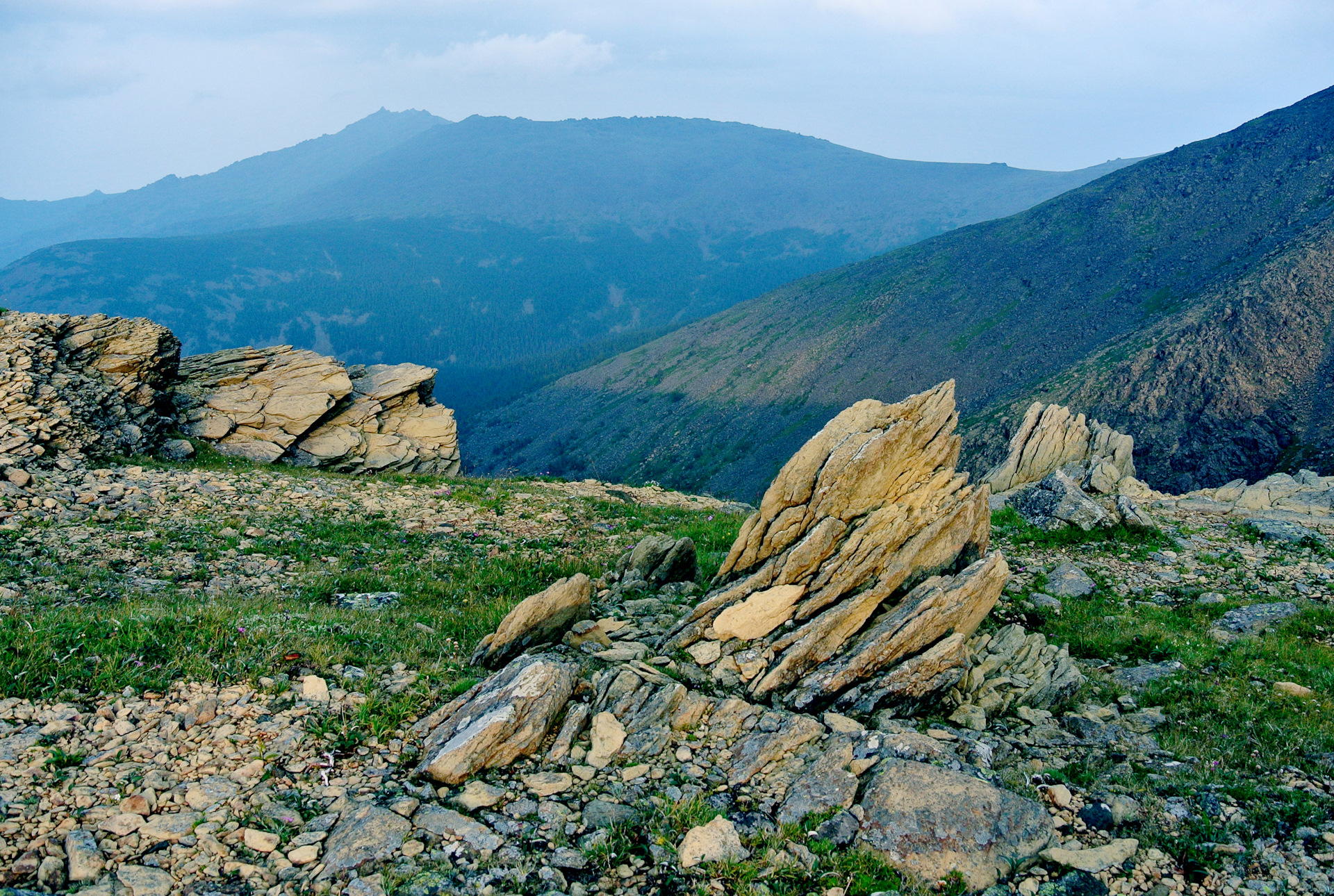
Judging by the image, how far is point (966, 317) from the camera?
12975 centimetres

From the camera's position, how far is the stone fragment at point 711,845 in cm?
759

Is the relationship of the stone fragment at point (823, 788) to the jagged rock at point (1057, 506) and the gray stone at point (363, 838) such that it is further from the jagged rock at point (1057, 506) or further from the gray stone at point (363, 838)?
the jagged rock at point (1057, 506)

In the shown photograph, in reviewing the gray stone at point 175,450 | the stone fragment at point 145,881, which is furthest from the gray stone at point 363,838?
the gray stone at point 175,450

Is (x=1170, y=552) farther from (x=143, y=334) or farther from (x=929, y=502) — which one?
(x=143, y=334)

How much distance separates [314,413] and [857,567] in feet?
83.1

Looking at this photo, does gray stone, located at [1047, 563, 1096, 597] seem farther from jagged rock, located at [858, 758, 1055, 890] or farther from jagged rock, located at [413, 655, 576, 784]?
jagged rock, located at [413, 655, 576, 784]

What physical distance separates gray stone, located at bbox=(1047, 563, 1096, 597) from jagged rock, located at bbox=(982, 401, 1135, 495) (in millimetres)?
17135

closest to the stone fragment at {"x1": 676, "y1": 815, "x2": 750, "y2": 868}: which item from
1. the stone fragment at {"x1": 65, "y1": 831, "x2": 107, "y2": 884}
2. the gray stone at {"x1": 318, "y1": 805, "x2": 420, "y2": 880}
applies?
the gray stone at {"x1": 318, "y1": 805, "x2": 420, "y2": 880}

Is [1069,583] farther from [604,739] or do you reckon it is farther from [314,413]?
[314,413]

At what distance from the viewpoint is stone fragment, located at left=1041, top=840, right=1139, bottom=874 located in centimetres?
756

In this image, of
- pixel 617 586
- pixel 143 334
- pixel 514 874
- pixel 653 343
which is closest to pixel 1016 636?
pixel 617 586

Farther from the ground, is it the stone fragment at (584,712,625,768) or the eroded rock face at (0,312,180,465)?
the eroded rock face at (0,312,180,465)

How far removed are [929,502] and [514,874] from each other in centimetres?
1021

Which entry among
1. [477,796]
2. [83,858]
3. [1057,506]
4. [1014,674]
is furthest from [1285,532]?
[83,858]
